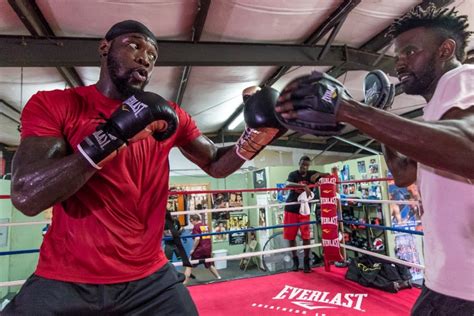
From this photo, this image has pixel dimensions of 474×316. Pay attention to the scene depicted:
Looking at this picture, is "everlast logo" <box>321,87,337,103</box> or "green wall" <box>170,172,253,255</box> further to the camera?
"green wall" <box>170,172,253,255</box>

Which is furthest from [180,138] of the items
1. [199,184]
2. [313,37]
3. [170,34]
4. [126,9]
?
[199,184]

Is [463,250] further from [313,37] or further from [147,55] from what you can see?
[313,37]

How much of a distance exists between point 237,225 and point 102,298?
7.61m

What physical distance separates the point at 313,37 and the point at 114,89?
3.16 metres

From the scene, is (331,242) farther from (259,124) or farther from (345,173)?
(345,173)

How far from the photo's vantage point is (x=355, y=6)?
305cm

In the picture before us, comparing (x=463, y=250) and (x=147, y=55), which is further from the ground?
(x=147, y=55)

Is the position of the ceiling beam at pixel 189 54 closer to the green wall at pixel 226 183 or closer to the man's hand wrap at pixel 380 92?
the man's hand wrap at pixel 380 92

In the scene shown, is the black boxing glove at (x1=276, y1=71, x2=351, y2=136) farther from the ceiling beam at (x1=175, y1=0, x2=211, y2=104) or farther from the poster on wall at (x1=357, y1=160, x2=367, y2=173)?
the poster on wall at (x1=357, y1=160, x2=367, y2=173)

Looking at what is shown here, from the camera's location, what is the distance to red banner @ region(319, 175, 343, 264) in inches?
123

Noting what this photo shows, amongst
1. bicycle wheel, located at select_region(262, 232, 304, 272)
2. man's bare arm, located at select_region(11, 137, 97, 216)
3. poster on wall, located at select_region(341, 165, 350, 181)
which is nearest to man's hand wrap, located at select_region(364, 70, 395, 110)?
man's bare arm, located at select_region(11, 137, 97, 216)

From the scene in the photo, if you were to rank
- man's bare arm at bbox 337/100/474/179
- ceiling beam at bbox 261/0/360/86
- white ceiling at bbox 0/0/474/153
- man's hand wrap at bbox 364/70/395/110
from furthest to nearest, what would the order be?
ceiling beam at bbox 261/0/360/86 < white ceiling at bbox 0/0/474/153 < man's hand wrap at bbox 364/70/395/110 < man's bare arm at bbox 337/100/474/179

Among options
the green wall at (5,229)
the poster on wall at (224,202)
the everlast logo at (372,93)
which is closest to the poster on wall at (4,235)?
the green wall at (5,229)

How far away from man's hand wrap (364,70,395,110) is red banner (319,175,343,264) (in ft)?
6.24
